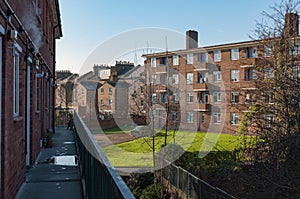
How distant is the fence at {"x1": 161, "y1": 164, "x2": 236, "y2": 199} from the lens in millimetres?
9261

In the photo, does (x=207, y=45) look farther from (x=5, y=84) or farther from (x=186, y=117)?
(x=5, y=84)

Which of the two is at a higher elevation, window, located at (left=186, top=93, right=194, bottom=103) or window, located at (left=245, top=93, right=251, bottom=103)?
window, located at (left=186, top=93, right=194, bottom=103)

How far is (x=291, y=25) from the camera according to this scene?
368 inches

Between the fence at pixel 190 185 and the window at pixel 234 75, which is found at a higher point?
the window at pixel 234 75

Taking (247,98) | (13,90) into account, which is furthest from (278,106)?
(13,90)

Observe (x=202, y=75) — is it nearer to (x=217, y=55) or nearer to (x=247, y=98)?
(x=217, y=55)

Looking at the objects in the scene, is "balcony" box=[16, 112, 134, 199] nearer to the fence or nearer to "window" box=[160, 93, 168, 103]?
the fence

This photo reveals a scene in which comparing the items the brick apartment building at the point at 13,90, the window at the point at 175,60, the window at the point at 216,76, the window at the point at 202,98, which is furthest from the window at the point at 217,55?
the brick apartment building at the point at 13,90

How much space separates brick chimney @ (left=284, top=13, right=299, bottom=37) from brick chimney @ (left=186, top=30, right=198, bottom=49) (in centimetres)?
3011

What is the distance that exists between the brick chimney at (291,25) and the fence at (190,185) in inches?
180

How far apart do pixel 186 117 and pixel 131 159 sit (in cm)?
1927

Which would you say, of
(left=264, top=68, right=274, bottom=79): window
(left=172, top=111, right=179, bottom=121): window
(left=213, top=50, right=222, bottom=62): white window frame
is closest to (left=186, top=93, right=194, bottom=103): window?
(left=213, top=50, right=222, bottom=62): white window frame

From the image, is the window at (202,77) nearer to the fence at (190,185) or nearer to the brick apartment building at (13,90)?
the fence at (190,185)

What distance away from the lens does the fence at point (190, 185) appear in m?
9.26
